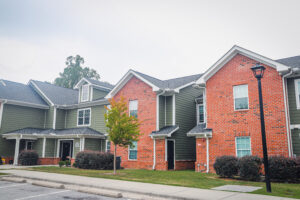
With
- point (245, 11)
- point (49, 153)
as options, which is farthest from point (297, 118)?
point (49, 153)

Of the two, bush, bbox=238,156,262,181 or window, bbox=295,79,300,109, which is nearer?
bush, bbox=238,156,262,181

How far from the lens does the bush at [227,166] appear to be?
1410 centimetres

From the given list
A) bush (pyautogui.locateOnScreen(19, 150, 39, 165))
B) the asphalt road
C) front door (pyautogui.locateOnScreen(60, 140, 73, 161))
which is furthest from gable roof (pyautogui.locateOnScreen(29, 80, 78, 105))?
the asphalt road

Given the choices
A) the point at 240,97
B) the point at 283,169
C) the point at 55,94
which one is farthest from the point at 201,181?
the point at 55,94

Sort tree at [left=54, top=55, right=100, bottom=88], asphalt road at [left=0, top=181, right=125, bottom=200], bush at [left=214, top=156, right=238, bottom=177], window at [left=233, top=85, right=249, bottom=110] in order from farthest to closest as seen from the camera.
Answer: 1. tree at [left=54, top=55, right=100, bottom=88]
2. window at [left=233, top=85, right=249, bottom=110]
3. bush at [left=214, top=156, right=238, bottom=177]
4. asphalt road at [left=0, top=181, right=125, bottom=200]

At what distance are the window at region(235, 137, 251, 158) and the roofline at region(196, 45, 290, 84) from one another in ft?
14.8

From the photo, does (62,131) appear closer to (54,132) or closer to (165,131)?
(54,132)

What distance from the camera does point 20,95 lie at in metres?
27.1

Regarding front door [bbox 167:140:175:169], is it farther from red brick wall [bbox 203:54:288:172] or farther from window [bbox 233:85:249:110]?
window [bbox 233:85:249:110]

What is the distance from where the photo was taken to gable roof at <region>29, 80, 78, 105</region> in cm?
2877

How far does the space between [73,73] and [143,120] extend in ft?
124

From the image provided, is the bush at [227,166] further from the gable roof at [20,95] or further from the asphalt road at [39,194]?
the gable roof at [20,95]

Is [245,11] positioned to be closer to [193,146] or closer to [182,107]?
[182,107]

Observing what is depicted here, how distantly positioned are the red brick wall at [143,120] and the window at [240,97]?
657 centimetres
